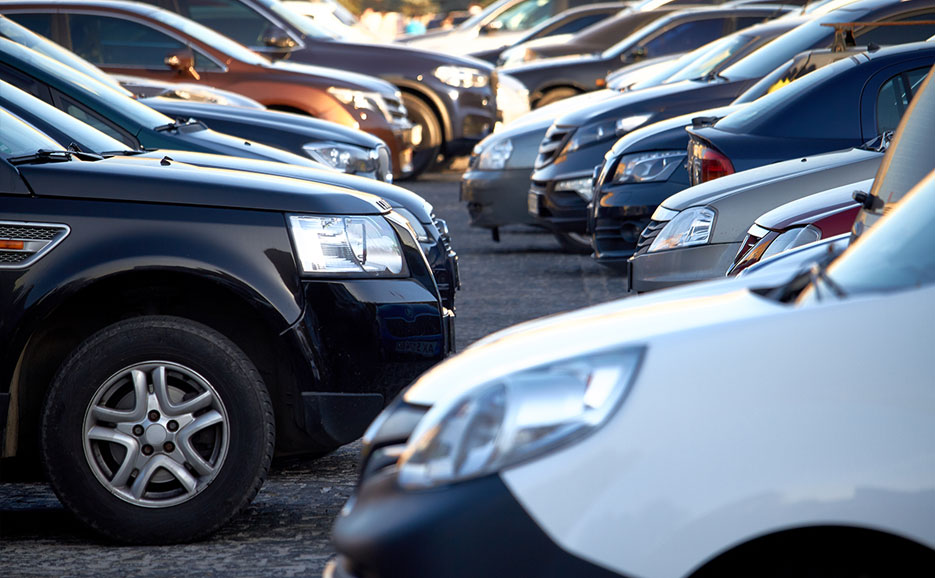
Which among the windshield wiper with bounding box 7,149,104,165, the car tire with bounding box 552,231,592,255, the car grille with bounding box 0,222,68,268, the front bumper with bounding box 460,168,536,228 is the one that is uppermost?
the windshield wiper with bounding box 7,149,104,165

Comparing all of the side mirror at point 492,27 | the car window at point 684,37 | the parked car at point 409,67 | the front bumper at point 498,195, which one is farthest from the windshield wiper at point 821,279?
the side mirror at point 492,27

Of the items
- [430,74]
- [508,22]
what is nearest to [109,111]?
[430,74]

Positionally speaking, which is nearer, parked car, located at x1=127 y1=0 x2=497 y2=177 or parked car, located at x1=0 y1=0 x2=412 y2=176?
parked car, located at x1=0 y1=0 x2=412 y2=176

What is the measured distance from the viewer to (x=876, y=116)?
→ 7785mm

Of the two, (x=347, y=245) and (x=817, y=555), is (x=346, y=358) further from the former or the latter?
(x=817, y=555)

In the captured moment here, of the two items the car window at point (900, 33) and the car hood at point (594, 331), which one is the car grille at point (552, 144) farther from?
the car hood at point (594, 331)

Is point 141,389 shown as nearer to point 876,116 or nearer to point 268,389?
point 268,389

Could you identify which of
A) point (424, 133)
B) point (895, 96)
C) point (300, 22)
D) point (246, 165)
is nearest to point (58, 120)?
point (246, 165)

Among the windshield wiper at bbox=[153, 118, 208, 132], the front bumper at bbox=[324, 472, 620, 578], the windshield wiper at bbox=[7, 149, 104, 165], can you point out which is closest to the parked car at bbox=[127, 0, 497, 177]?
the windshield wiper at bbox=[153, 118, 208, 132]

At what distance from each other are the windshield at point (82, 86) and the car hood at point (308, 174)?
1.31 meters

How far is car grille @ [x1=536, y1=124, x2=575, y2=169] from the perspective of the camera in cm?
1061

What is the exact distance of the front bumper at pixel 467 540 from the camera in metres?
2.33

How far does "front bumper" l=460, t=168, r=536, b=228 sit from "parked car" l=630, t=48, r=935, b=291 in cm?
355

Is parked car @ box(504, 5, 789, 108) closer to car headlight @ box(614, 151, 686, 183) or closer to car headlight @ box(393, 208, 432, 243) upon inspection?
car headlight @ box(614, 151, 686, 183)
